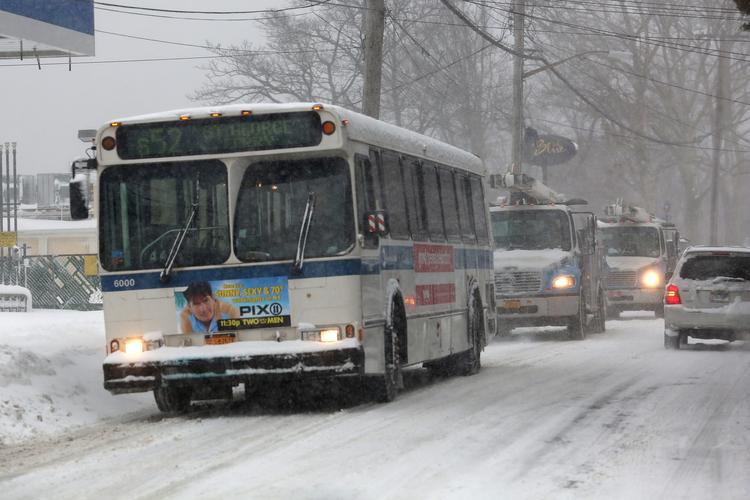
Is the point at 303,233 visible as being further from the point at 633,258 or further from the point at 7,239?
the point at 7,239

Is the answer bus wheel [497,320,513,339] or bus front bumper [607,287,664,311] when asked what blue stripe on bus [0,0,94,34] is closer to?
bus wheel [497,320,513,339]

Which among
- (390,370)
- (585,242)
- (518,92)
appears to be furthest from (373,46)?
(518,92)

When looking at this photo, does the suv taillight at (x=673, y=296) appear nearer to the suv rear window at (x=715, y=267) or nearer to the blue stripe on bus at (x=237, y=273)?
the suv rear window at (x=715, y=267)

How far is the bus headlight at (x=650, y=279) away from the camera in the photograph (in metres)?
34.5

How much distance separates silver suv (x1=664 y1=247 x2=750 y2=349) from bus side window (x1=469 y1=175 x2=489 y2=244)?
433cm

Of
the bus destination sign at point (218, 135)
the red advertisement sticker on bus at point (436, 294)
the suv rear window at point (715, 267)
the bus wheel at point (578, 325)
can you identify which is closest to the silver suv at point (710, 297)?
the suv rear window at point (715, 267)

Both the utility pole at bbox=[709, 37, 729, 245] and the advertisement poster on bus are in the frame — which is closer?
the advertisement poster on bus

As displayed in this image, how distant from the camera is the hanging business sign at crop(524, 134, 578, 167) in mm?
47409

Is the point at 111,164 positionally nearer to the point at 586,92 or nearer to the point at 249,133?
the point at 249,133

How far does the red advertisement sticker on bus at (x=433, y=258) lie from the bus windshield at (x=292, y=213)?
255 centimetres

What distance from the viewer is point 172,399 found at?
13883mm

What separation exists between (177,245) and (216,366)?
1.20 meters

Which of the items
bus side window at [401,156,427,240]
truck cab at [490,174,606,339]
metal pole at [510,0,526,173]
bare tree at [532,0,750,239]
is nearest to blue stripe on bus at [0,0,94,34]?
bus side window at [401,156,427,240]

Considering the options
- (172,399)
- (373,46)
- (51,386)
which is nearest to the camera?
(172,399)
